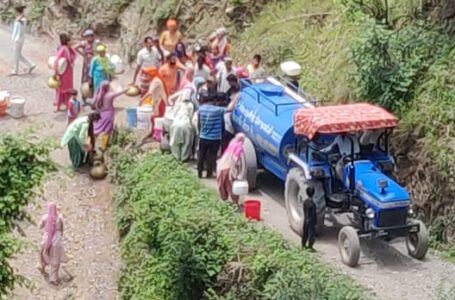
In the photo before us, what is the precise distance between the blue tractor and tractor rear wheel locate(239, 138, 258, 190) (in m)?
0.01

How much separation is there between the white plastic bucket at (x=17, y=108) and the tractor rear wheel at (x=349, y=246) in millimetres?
8992

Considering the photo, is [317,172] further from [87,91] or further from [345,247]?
[87,91]

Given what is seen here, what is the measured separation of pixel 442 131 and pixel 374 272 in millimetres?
2659

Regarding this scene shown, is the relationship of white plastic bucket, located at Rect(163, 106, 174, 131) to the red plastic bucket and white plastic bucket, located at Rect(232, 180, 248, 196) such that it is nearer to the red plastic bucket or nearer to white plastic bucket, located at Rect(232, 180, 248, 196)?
white plastic bucket, located at Rect(232, 180, 248, 196)

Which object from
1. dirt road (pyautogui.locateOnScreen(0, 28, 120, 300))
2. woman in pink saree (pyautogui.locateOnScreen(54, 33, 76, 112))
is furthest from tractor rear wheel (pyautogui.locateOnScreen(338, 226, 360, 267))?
woman in pink saree (pyautogui.locateOnScreen(54, 33, 76, 112))

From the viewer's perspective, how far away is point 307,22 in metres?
20.6

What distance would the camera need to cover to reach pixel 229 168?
1581 cm

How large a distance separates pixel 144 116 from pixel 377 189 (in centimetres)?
626

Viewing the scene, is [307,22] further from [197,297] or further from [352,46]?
[197,297]

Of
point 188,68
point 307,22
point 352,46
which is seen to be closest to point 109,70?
point 188,68

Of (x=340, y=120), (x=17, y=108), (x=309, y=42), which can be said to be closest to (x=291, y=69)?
(x=309, y=42)

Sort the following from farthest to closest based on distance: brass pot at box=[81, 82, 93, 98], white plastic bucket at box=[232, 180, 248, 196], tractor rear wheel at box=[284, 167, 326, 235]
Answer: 1. brass pot at box=[81, 82, 93, 98]
2. white plastic bucket at box=[232, 180, 248, 196]
3. tractor rear wheel at box=[284, 167, 326, 235]

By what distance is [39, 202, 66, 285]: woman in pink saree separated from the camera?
15.3 meters

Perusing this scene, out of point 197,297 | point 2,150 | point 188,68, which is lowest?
point 197,297
